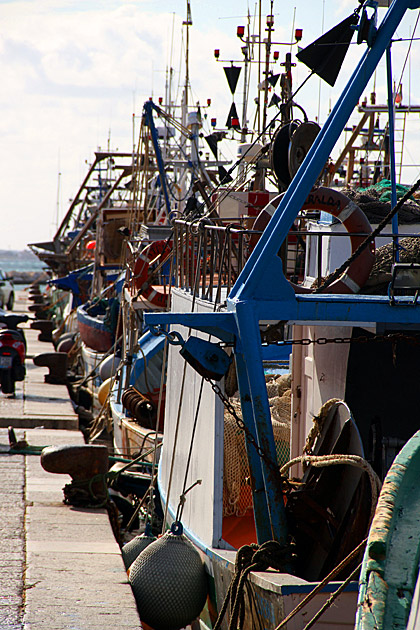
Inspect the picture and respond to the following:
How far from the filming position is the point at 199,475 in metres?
7.41

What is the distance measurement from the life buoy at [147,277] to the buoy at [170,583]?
6444 mm


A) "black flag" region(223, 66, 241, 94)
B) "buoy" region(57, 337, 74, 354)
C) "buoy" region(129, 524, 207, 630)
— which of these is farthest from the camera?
"buoy" region(57, 337, 74, 354)

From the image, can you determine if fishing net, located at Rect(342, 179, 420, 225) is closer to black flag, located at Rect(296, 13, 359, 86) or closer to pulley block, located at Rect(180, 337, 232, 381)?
black flag, located at Rect(296, 13, 359, 86)

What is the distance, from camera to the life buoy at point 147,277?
1351 centimetres

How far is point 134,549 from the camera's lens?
8.37 meters

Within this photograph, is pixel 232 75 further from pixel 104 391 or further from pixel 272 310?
pixel 272 310

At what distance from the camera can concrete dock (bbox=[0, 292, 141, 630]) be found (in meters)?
6.54

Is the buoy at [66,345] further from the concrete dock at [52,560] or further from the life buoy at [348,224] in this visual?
the life buoy at [348,224]

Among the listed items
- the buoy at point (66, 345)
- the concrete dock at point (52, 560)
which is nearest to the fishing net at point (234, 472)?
the concrete dock at point (52, 560)

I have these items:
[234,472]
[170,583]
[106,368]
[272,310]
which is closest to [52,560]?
[170,583]

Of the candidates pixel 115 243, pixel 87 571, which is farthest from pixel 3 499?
pixel 115 243

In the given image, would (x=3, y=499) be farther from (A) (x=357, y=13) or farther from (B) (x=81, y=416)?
(B) (x=81, y=416)

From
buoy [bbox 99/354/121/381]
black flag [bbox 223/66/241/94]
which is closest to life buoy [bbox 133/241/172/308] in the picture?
black flag [bbox 223/66/241/94]

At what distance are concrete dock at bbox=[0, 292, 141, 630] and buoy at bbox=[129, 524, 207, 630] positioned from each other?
21 centimetres
